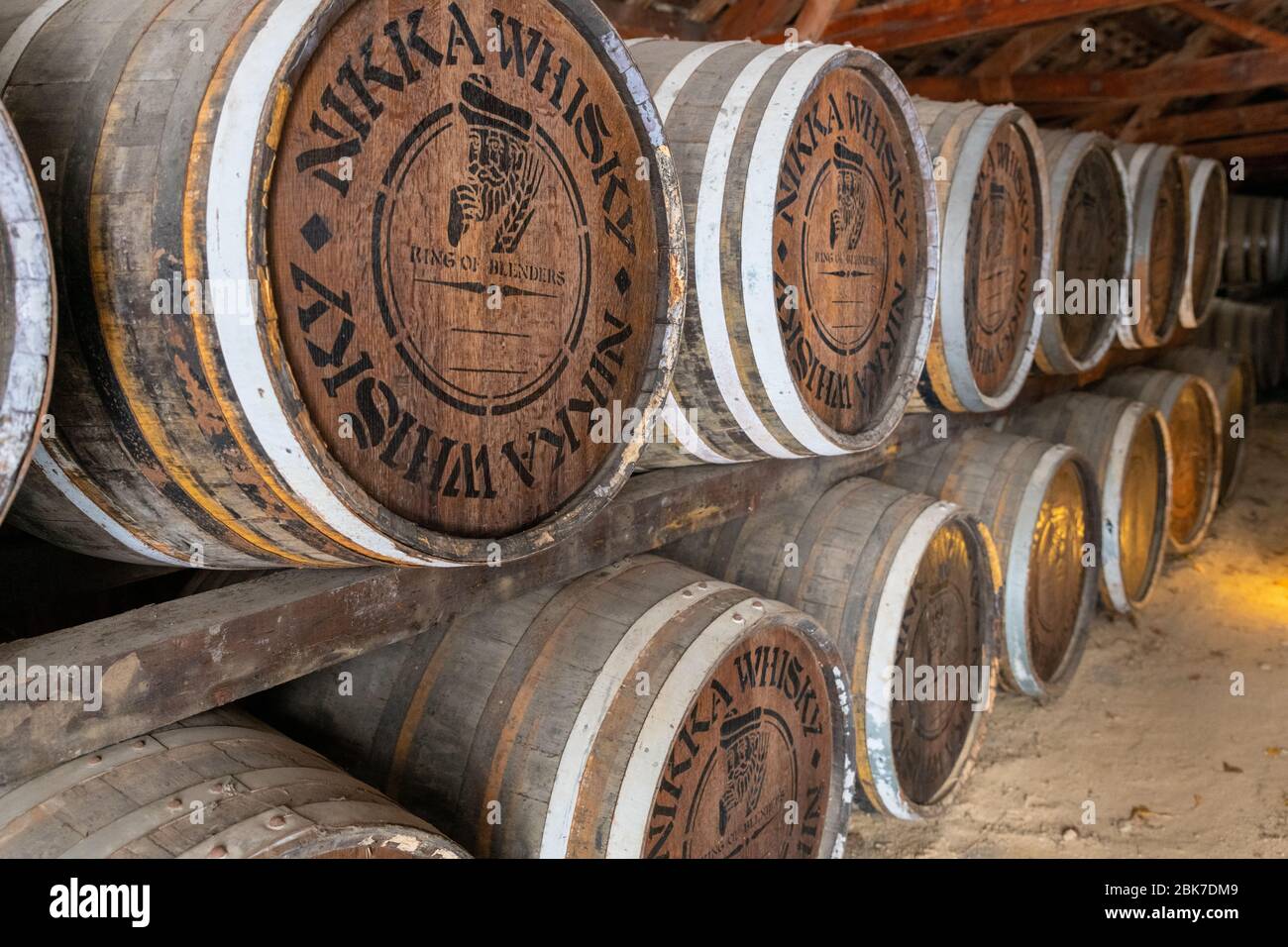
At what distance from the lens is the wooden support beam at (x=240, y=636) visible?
4.33ft

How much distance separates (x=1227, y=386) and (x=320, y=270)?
6771 millimetres

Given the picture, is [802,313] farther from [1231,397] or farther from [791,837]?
[1231,397]

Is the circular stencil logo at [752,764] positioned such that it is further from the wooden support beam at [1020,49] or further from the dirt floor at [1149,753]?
the wooden support beam at [1020,49]

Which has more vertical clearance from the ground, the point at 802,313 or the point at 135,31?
the point at 135,31

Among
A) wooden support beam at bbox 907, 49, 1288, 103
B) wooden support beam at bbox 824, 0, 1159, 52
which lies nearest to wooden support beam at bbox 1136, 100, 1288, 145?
wooden support beam at bbox 907, 49, 1288, 103

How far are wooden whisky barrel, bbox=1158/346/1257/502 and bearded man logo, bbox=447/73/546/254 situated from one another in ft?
19.5

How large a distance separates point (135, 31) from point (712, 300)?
3.69ft

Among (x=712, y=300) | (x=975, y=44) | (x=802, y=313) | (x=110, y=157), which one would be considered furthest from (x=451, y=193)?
(x=975, y=44)

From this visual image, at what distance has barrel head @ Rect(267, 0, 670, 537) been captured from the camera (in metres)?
1.24

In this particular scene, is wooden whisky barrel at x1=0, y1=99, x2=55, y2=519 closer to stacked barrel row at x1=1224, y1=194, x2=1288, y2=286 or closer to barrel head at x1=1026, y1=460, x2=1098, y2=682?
barrel head at x1=1026, y1=460, x2=1098, y2=682

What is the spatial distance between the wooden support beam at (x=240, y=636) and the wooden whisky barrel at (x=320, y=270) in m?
0.10

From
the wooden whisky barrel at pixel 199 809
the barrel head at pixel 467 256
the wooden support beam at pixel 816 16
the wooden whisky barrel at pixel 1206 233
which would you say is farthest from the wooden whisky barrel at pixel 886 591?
the wooden whisky barrel at pixel 1206 233

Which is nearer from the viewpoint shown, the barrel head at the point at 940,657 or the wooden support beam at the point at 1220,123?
the barrel head at the point at 940,657

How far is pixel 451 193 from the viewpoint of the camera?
1.41m
